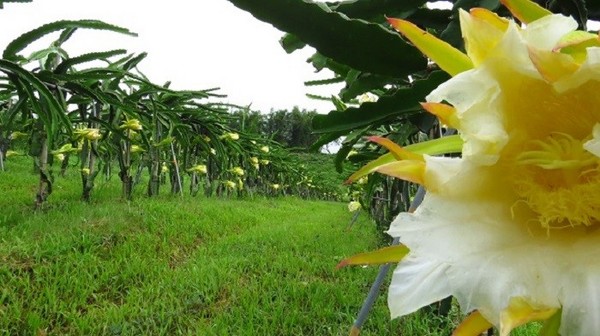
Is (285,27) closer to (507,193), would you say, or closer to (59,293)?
(507,193)

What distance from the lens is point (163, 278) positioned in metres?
2.09

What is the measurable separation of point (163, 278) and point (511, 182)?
2020 mm

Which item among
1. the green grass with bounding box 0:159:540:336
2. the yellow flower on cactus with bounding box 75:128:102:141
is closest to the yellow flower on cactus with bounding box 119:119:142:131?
the yellow flower on cactus with bounding box 75:128:102:141

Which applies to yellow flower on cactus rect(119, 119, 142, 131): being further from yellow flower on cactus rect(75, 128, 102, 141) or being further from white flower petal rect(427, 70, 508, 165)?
white flower petal rect(427, 70, 508, 165)

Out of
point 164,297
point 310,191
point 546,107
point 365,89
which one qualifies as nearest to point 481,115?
point 546,107

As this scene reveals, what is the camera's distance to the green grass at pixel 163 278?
164 cm

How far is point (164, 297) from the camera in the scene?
1861 mm

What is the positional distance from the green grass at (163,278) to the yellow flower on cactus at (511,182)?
1.42 m

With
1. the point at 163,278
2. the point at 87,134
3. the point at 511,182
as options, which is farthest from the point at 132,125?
the point at 511,182

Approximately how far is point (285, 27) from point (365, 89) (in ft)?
0.63

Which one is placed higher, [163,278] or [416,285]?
[416,285]

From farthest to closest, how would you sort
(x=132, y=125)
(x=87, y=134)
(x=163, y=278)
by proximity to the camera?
(x=132, y=125)
(x=87, y=134)
(x=163, y=278)

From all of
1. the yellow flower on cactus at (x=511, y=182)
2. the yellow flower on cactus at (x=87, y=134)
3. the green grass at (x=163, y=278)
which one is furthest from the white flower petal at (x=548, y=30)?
the yellow flower on cactus at (x=87, y=134)

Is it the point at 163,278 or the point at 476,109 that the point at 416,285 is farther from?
the point at 163,278
